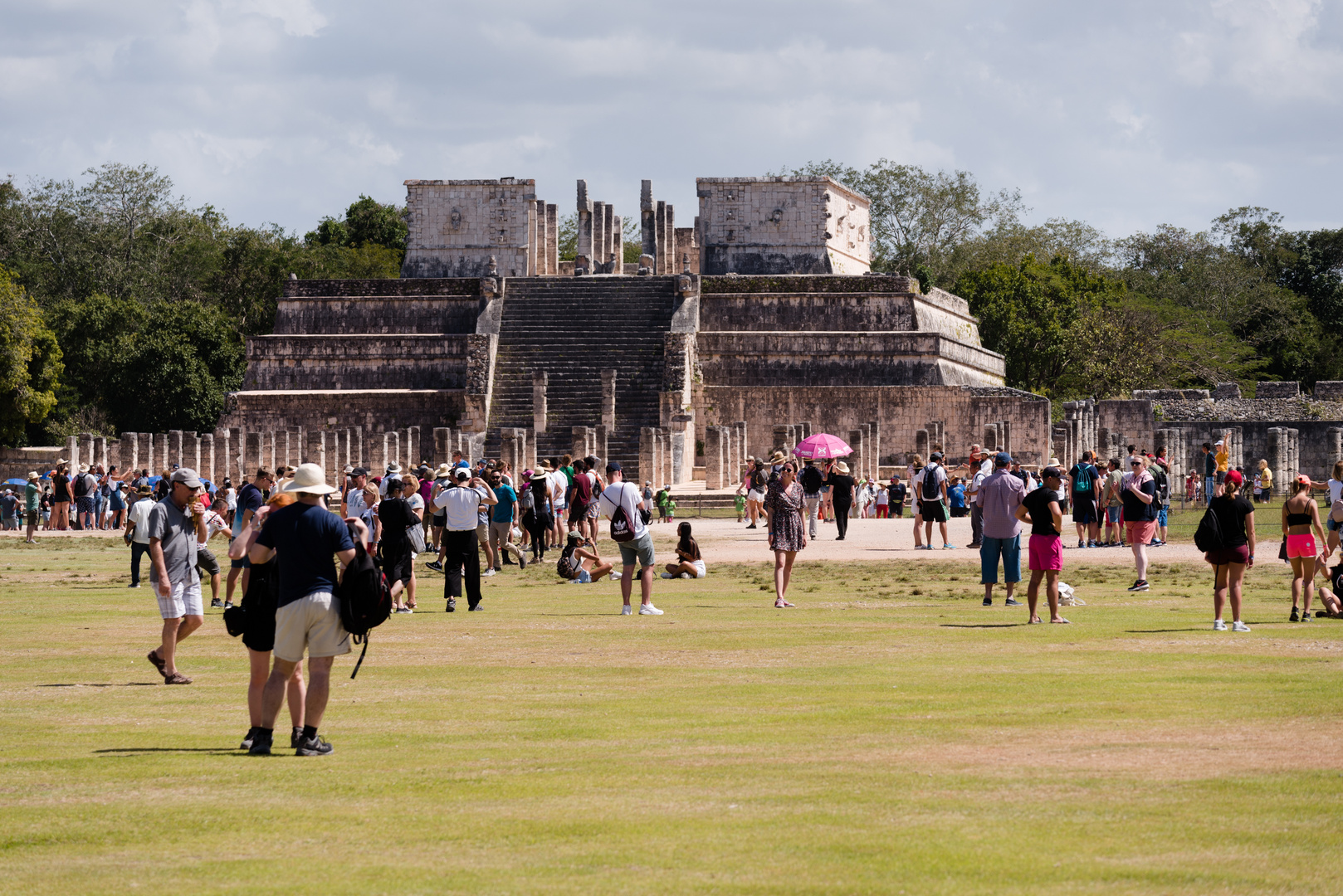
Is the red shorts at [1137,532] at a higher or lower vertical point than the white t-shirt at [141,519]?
lower

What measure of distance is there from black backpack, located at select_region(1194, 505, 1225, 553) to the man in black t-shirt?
1.27 m

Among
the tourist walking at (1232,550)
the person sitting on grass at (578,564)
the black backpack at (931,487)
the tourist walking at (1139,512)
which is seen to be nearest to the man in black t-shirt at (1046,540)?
the tourist walking at (1232,550)

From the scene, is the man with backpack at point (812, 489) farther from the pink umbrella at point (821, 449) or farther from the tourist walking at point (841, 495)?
the pink umbrella at point (821, 449)

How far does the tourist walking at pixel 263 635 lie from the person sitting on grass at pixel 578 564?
10.8 metres

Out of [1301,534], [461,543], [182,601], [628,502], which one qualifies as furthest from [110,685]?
[1301,534]

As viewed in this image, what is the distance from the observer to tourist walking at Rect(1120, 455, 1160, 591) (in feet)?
61.4

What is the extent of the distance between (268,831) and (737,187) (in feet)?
166

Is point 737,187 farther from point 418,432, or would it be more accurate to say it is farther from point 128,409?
point 128,409

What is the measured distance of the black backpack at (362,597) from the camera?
30.2ft

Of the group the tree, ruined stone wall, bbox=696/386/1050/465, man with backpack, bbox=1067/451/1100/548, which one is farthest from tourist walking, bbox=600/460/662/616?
the tree

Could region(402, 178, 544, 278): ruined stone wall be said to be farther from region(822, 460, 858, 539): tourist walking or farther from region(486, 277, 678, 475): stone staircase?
region(822, 460, 858, 539): tourist walking

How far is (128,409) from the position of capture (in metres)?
60.2

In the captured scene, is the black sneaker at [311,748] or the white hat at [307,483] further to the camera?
the white hat at [307,483]

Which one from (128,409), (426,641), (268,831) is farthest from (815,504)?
(128,409)
